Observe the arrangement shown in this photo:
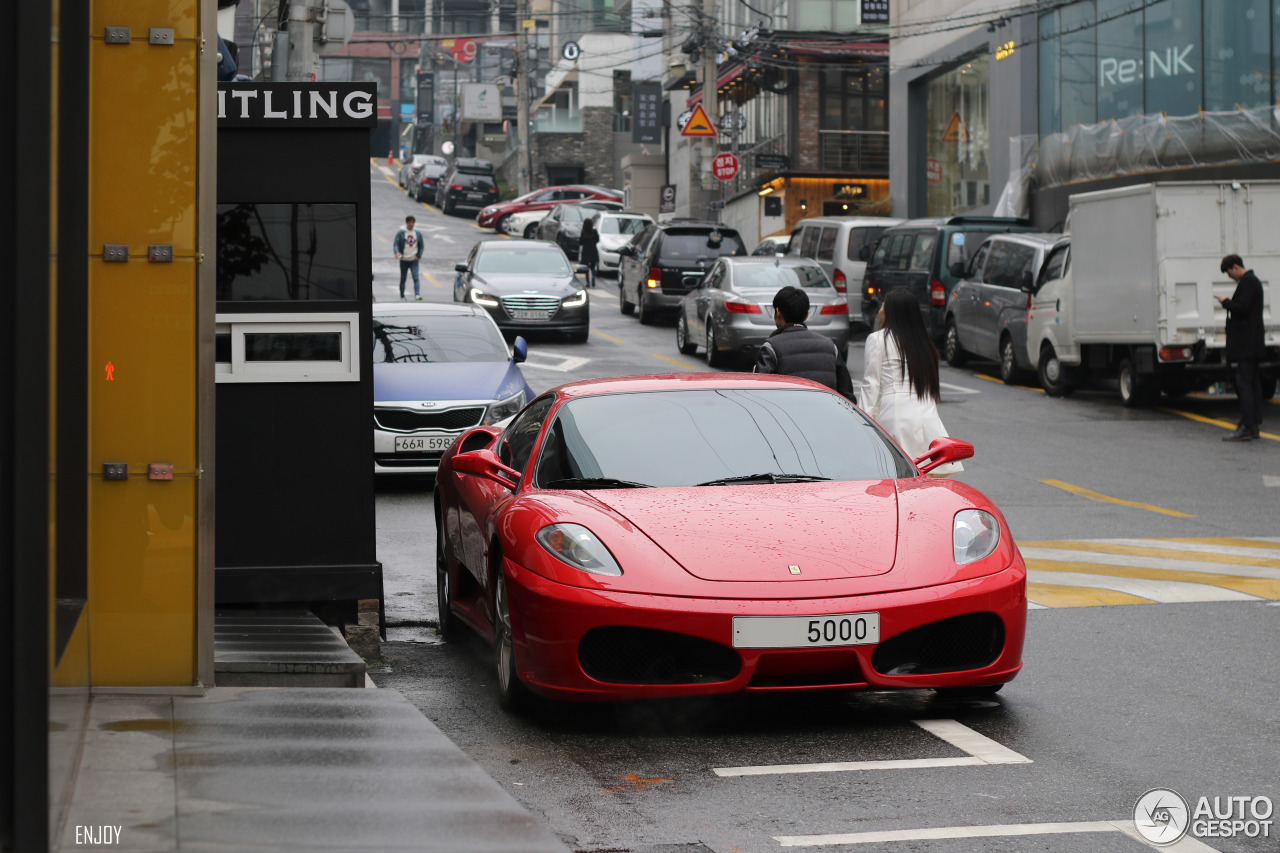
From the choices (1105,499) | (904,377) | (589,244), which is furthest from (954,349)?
(589,244)

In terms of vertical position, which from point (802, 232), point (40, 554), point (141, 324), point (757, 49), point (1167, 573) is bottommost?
point (1167, 573)

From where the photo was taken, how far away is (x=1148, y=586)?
31.2 feet

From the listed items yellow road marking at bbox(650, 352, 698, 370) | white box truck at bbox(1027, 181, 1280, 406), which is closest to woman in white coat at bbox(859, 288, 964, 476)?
white box truck at bbox(1027, 181, 1280, 406)

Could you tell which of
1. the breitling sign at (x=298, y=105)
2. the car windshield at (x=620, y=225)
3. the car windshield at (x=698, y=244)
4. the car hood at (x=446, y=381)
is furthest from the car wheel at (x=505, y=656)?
the car windshield at (x=620, y=225)

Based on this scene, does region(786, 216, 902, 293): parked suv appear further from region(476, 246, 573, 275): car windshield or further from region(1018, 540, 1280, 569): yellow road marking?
Answer: region(1018, 540, 1280, 569): yellow road marking

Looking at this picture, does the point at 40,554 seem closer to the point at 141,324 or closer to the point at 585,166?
the point at 141,324

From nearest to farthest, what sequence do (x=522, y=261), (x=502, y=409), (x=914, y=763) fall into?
(x=914, y=763) < (x=502, y=409) < (x=522, y=261)

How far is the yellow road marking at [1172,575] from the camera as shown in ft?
30.8

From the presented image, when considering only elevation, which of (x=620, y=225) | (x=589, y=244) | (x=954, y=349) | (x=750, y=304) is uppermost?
(x=620, y=225)

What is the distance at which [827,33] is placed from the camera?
49344mm

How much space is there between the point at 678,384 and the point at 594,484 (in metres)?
1.02

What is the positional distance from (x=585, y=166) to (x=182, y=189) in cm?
7932

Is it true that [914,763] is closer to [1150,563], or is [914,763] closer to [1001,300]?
[1150,563]

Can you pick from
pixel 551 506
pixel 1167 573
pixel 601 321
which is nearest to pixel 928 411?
pixel 1167 573
